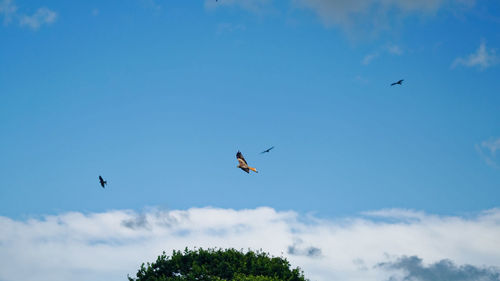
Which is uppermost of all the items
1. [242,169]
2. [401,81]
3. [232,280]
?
[401,81]

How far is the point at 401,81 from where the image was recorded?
157 feet

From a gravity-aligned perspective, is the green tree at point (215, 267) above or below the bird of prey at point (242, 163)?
below

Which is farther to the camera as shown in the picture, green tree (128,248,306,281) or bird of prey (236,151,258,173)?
green tree (128,248,306,281)

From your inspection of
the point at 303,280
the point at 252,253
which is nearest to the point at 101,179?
the point at 252,253

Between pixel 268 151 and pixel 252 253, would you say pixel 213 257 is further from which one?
pixel 268 151

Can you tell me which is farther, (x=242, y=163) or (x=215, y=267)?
(x=215, y=267)

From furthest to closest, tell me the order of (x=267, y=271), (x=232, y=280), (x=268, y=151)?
(x=267, y=271) → (x=232, y=280) → (x=268, y=151)

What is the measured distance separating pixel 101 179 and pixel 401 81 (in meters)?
24.7

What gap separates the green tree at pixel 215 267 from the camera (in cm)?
4550

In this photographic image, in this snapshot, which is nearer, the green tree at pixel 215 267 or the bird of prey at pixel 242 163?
the bird of prey at pixel 242 163

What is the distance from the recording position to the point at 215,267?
4647 cm

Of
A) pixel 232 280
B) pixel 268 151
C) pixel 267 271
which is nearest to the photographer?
pixel 268 151

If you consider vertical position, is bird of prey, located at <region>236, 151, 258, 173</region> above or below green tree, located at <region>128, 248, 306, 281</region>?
above

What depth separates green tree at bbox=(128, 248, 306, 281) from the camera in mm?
45500
